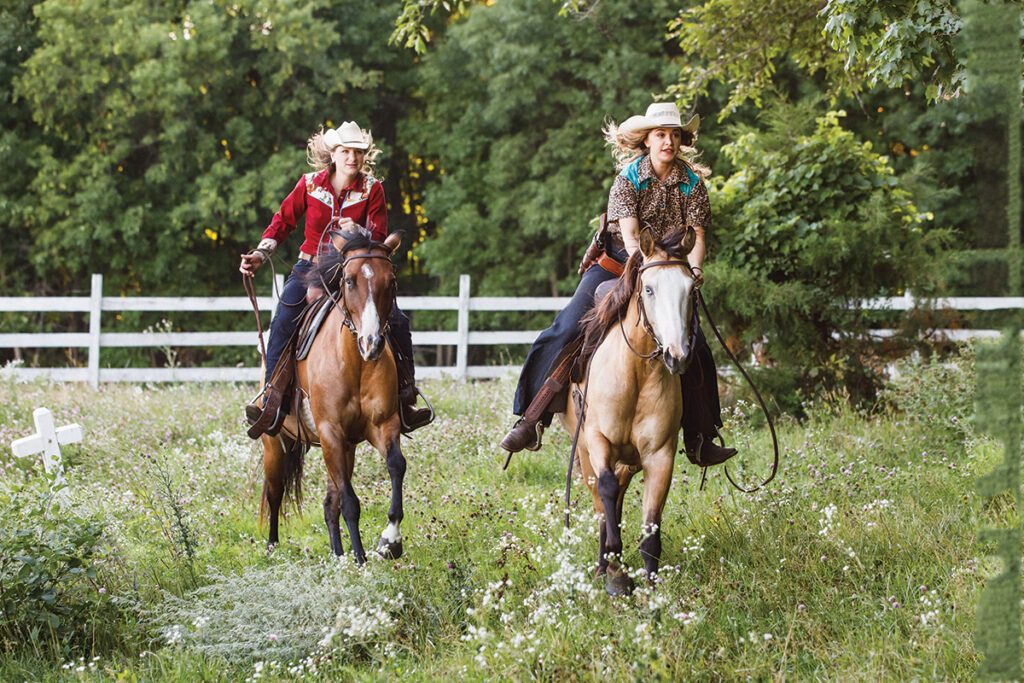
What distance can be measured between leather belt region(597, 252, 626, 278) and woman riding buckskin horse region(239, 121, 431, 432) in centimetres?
→ 160

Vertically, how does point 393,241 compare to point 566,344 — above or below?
above

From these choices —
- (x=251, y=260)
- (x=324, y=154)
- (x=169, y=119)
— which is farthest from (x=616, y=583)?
(x=169, y=119)

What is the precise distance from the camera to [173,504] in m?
6.09

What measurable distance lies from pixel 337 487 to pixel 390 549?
610 millimetres

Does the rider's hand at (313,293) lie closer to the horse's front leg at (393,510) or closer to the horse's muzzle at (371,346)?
the horse's muzzle at (371,346)

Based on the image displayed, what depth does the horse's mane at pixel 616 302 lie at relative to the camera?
462 cm

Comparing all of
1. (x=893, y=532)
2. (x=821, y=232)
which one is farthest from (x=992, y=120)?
(x=821, y=232)

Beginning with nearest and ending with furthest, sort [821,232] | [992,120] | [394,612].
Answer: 1. [992,120]
2. [394,612]
3. [821,232]

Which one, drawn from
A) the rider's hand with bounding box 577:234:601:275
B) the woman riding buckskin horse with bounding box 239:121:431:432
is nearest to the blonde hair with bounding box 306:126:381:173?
the woman riding buckskin horse with bounding box 239:121:431:432

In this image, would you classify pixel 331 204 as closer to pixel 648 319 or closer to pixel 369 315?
pixel 369 315

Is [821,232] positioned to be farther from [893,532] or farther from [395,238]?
[395,238]

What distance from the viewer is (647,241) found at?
4.64m

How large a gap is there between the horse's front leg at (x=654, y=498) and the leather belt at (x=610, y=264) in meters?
1.38

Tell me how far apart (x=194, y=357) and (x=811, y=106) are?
701 inches
